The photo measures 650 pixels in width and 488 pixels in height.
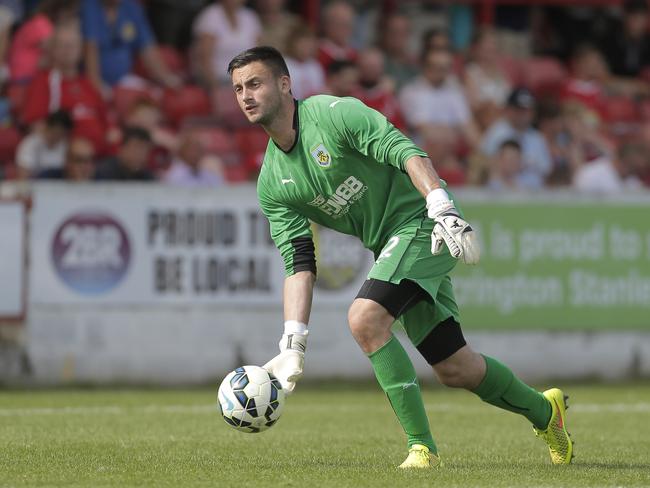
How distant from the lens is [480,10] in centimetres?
1928

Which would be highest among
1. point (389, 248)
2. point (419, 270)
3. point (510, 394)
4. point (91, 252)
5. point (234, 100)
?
point (234, 100)

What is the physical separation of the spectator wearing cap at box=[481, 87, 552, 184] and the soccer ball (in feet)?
29.3

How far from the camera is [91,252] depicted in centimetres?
1241

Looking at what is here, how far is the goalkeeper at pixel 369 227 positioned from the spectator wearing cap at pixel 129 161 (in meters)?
5.99

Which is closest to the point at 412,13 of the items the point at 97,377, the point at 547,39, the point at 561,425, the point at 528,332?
the point at 547,39

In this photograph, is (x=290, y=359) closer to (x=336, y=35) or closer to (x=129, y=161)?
(x=129, y=161)

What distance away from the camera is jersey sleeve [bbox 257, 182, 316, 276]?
277 inches

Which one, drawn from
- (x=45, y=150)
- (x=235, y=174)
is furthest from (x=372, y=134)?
(x=235, y=174)

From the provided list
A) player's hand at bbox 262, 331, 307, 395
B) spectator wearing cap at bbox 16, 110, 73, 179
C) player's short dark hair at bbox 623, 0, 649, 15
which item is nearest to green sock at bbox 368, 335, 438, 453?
player's hand at bbox 262, 331, 307, 395

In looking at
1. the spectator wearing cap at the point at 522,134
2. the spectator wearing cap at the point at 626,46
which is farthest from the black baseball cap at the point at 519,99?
the spectator wearing cap at the point at 626,46

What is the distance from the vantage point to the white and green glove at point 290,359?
6.74m

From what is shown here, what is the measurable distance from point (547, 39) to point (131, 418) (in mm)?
12106

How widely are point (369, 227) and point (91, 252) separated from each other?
5.97 meters

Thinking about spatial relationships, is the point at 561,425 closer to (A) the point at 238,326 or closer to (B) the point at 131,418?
(B) the point at 131,418
